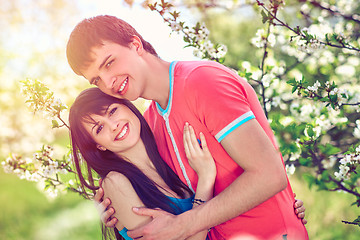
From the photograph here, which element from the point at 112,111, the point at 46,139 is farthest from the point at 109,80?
the point at 46,139

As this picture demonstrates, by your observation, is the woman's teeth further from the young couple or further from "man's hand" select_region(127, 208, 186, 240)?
"man's hand" select_region(127, 208, 186, 240)

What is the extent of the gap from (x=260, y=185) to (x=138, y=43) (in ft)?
3.66

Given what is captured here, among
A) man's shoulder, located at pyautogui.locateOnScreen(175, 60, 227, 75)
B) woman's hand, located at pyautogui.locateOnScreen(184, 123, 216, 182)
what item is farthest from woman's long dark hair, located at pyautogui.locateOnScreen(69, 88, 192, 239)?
man's shoulder, located at pyautogui.locateOnScreen(175, 60, 227, 75)

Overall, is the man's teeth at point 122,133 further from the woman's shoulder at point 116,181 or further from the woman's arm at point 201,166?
the woman's arm at point 201,166

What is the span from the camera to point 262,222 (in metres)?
1.94

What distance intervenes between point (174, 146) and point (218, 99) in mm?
490

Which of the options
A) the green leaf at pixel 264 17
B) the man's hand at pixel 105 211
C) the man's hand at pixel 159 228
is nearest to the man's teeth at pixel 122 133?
the man's hand at pixel 105 211

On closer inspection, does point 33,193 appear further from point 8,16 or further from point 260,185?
point 260,185

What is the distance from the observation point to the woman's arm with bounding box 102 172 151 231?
2068 mm

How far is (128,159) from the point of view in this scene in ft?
7.74

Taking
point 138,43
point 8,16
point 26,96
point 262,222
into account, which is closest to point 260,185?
point 262,222

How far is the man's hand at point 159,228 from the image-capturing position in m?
1.91

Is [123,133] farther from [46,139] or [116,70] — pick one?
[46,139]

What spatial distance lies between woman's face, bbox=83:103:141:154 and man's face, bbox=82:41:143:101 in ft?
0.65
